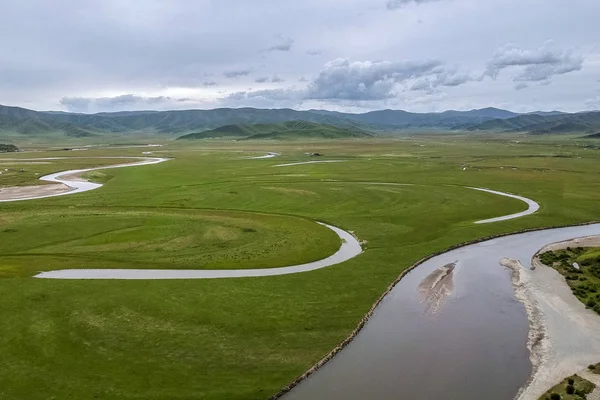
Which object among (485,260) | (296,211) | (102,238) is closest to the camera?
(485,260)

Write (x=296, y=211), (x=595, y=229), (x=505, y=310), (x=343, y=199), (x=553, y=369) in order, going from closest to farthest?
(x=553, y=369), (x=505, y=310), (x=595, y=229), (x=296, y=211), (x=343, y=199)

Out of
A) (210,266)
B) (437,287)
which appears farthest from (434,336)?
(210,266)

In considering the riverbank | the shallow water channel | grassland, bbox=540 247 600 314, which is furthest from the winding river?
grassland, bbox=540 247 600 314

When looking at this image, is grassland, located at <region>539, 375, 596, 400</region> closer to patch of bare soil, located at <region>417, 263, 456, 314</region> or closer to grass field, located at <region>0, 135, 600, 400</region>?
patch of bare soil, located at <region>417, 263, 456, 314</region>

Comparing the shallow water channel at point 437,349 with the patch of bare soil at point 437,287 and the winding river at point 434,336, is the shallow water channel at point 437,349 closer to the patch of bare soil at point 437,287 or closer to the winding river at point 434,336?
the winding river at point 434,336

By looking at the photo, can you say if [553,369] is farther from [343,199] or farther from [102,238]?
[343,199]

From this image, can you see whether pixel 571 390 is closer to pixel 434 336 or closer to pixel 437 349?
pixel 437 349

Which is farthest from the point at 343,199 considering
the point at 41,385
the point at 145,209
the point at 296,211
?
the point at 41,385
